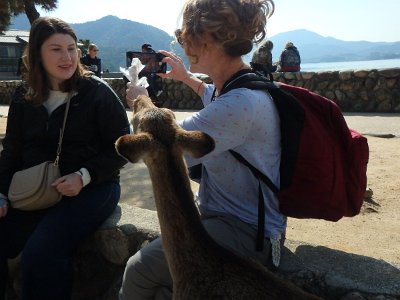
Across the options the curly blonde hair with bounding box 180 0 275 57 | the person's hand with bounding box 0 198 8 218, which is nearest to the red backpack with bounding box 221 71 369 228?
the curly blonde hair with bounding box 180 0 275 57

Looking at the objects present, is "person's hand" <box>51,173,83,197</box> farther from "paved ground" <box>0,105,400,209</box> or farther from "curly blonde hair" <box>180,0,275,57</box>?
"paved ground" <box>0,105,400,209</box>

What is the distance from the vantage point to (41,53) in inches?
108

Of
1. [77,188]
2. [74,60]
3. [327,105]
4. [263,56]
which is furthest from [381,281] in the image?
[263,56]

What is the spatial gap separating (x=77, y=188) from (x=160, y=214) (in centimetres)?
96

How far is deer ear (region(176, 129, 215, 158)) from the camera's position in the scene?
159 centimetres

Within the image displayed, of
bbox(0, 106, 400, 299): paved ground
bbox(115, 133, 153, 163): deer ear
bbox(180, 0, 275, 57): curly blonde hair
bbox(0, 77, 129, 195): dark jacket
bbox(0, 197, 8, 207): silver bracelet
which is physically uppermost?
bbox(180, 0, 275, 57): curly blonde hair

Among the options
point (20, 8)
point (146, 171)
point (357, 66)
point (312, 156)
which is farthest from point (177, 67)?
point (357, 66)

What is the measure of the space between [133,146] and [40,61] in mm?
1565

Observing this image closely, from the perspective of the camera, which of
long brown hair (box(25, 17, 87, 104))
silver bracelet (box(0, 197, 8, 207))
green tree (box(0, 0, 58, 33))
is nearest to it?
silver bracelet (box(0, 197, 8, 207))

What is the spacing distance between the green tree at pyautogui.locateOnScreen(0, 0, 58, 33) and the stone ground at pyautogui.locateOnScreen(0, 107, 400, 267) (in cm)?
743

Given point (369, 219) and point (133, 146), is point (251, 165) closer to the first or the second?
point (133, 146)

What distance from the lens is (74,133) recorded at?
265 cm

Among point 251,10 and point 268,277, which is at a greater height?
point 251,10

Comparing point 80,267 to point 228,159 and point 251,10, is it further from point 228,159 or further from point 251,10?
point 251,10
